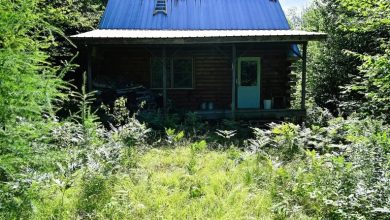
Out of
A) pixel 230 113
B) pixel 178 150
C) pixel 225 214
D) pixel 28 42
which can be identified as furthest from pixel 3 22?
pixel 230 113

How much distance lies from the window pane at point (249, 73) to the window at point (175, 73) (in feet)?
6.99

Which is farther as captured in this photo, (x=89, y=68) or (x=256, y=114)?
(x=256, y=114)

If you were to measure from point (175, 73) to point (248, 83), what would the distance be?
301cm

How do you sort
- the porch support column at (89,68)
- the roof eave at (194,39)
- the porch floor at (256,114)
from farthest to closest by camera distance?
the porch floor at (256,114), the porch support column at (89,68), the roof eave at (194,39)

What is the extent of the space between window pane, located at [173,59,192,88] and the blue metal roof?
146 centimetres

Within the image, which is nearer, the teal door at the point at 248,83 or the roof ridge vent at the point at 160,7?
the teal door at the point at 248,83

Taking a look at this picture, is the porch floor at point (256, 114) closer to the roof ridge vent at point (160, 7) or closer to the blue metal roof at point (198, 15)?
the blue metal roof at point (198, 15)

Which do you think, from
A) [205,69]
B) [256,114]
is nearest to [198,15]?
[205,69]

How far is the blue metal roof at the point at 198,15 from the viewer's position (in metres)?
14.1

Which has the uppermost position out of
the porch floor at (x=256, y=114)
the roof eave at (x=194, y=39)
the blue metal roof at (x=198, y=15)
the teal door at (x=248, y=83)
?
the blue metal roof at (x=198, y=15)

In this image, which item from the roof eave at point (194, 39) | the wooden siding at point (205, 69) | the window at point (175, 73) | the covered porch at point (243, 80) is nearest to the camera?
the roof eave at point (194, 39)

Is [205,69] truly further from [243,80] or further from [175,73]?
[243,80]

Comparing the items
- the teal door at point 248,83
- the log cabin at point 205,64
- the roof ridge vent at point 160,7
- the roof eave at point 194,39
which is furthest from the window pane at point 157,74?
the roof eave at point 194,39

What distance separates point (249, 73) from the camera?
1410 centimetres
